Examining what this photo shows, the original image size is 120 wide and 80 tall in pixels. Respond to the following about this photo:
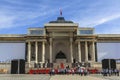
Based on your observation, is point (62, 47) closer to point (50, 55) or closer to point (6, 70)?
point (50, 55)

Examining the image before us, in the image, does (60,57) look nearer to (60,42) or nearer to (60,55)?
(60,55)

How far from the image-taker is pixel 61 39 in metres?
84.2

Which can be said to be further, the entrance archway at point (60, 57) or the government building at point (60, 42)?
the entrance archway at point (60, 57)

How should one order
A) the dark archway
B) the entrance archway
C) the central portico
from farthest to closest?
the dark archway → the entrance archway → the central portico

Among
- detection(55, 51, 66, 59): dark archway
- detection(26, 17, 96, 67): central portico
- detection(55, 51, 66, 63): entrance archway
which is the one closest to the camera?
detection(26, 17, 96, 67): central portico

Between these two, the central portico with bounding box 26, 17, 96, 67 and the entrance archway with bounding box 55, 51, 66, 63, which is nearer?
the central portico with bounding box 26, 17, 96, 67

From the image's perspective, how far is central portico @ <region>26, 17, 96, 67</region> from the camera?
3103 inches

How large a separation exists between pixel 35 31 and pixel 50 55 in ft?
28.0

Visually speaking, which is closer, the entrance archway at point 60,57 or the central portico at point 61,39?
the central portico at point 61,39

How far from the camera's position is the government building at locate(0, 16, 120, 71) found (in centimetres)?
7888

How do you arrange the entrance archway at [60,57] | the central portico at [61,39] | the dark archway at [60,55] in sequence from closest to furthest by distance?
1. the central portico at [61,39]
2. the entrance archway at [60,57]
3. the dark archway at [60,55]

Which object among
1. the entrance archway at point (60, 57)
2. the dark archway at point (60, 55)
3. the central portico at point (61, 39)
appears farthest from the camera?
the dark archway at point (60, 55)

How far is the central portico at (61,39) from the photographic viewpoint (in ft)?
259

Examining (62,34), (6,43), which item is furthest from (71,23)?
(6,43)
